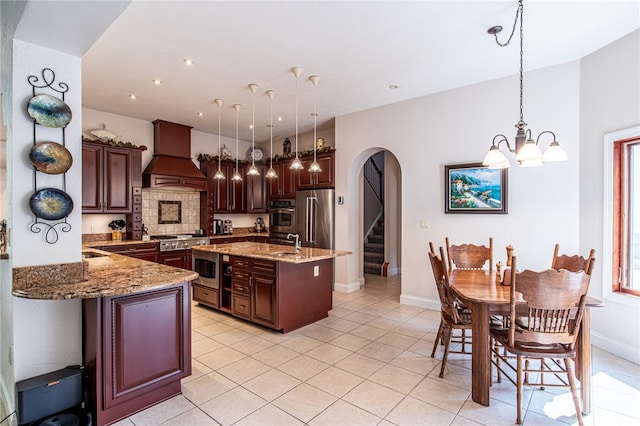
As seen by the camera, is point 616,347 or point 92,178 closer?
point 616,347

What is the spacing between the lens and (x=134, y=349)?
2209mm

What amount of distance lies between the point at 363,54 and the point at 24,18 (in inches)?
107

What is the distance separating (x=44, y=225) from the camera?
214 cm

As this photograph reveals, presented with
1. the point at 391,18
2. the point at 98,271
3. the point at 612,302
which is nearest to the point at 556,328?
the point at 612,302

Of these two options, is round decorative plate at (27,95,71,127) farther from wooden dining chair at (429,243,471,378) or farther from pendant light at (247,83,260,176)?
wooden dining chair at (429,243,471,378)

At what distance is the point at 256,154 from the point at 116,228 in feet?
10.2

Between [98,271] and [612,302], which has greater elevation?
[98,271]

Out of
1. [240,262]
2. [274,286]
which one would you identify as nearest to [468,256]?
[274,286]

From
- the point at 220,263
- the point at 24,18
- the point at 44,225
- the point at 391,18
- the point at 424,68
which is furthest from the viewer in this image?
the point at 220,263

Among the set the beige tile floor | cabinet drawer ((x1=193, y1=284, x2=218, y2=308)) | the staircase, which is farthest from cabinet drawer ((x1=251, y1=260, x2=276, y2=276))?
the staircase

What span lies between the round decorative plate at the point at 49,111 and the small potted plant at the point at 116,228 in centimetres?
369

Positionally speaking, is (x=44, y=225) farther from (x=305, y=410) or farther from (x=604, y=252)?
(x=604, y=252)

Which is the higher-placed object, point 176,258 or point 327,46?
point 327,46

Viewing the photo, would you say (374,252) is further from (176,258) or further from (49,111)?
(49,111)
